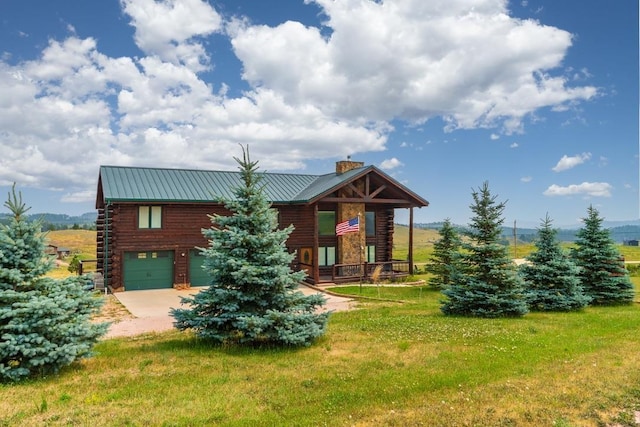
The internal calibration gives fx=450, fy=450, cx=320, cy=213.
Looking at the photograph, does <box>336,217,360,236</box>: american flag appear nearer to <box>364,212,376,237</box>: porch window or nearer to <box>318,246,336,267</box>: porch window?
<box>318,246,336,267</box>: porch window

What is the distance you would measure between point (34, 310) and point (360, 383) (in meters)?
5.45

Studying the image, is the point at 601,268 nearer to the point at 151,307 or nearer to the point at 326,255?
the point at 326,255

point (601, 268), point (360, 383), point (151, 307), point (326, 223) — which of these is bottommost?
point (151, 307)

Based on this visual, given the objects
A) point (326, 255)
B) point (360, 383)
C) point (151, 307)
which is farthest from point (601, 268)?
point (151, 307)

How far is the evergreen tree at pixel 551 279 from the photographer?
15.4 metres

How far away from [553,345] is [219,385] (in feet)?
23.1

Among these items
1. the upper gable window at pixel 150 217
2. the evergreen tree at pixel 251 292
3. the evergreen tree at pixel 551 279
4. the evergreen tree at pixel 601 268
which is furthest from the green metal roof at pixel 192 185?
the evergreen tree at pixel 251 292

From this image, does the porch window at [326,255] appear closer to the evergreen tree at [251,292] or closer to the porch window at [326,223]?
the porch window at [326,223]

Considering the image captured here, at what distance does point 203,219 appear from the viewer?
2241 centimetres

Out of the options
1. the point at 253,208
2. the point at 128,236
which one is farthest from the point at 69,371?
the point at 128,236

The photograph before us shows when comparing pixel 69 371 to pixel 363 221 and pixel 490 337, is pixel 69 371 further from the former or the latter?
pixel 363 221

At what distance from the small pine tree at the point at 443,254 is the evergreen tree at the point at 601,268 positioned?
5.29 metres

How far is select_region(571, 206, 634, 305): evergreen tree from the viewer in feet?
57.7

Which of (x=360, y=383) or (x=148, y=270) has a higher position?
(x=148, y=270)
